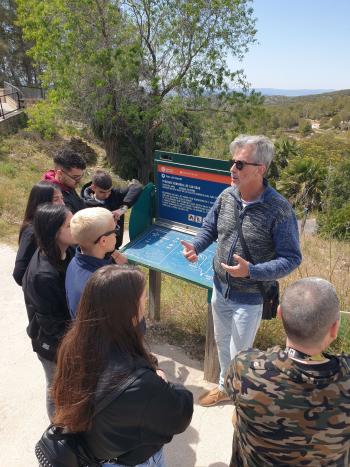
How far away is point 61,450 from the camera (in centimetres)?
135

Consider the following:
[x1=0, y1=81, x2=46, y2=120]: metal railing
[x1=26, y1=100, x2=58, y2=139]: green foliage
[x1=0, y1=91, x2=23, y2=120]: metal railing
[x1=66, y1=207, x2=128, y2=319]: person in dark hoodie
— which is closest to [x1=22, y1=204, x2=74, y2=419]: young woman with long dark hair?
[x1=66, y1=207, x2=128, y2=319]: person in dark hoodie

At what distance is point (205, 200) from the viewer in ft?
10.1

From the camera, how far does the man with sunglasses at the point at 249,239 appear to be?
6.92 ft

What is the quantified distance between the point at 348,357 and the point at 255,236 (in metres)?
1.01

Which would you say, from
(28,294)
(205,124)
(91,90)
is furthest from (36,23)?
(28,294)

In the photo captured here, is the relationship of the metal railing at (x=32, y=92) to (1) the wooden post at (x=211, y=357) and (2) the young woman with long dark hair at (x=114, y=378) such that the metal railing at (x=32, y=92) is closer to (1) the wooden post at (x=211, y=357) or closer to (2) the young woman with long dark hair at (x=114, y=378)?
(1) the wooden post at (x=211, y=357)

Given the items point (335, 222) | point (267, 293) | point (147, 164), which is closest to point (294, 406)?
point (267, 293)

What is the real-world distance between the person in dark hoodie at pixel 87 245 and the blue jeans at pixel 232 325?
0.96 meters

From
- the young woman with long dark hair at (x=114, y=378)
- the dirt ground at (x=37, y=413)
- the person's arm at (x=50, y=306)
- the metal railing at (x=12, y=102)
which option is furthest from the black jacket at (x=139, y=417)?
the metal railing at (x=12, y=102)

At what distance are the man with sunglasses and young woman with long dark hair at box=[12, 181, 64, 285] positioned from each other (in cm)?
102

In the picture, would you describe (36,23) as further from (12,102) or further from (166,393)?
(166,393)

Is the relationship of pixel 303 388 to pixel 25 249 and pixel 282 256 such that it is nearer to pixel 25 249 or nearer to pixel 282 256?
pixel 282 256

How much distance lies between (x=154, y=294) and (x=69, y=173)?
1.55 metres

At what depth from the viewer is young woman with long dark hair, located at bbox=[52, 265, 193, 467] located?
1.23 metres
